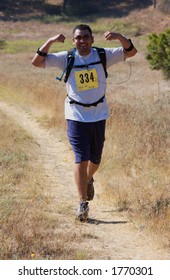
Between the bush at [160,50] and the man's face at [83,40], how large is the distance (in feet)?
43.3

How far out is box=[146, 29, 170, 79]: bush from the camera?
60.0 feet

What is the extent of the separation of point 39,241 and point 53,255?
254 millimetres

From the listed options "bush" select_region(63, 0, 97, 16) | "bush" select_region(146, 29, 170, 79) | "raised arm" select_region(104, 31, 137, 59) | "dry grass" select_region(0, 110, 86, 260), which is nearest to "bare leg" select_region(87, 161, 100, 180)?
"dry grass" select_region(0, 110, 86, 260)

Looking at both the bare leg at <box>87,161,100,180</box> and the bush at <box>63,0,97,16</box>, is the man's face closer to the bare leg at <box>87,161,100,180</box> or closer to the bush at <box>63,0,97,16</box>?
the bare leg at <box>87,161,100,180</box>

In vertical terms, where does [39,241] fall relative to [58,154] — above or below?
above

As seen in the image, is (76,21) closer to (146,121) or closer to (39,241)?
(146,121)

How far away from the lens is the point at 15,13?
64812mm

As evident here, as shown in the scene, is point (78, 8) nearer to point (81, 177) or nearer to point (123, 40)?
point (123, 40)

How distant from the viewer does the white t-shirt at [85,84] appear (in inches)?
215

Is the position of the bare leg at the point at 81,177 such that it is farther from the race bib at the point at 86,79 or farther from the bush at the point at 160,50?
the bush at the point at 160,50

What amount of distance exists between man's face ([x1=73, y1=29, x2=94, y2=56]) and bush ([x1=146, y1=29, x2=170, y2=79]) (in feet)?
43.3

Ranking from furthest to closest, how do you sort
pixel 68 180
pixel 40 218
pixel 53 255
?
pixel 68 180
pixel 40 218
pixel 53 255

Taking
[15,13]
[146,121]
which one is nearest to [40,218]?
[146,121]

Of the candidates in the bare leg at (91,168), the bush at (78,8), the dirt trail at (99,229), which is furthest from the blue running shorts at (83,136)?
the bush at (78,8)
